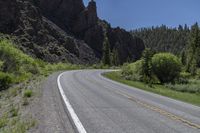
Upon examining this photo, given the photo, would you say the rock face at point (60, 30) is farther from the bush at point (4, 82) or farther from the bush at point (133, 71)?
the bush at point (4, 82)

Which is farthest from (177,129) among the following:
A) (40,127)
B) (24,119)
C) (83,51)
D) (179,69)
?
(83,51)

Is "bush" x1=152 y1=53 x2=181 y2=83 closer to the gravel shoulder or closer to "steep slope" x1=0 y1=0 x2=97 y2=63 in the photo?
the gravel shoulder

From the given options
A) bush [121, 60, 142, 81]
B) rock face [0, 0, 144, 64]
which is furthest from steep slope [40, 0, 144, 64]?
bush [121, 60, 142, 81]

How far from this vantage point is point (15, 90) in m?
20.5

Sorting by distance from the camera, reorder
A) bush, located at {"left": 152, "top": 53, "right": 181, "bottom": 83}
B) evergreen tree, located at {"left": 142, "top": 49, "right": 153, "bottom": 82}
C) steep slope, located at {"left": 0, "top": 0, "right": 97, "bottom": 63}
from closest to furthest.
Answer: evergreen tree, located at {"left": 142, "top": 49, "right": 153, "bottom": 82} → bush, located at {"left": 152, "top": 53, "right": 181, "bottom": 83} → steep slope, located at {"left": 0, "top": 0, "right": 97, "bottom": 63}

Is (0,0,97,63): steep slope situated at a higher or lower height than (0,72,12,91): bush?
higher

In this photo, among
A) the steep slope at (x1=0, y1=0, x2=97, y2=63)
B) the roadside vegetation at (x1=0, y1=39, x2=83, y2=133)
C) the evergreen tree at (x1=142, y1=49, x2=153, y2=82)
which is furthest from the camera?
the steep slope at (x1=0, y1=0, x2=97, y2=63)

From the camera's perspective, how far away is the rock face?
318ft

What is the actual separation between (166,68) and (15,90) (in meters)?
32.4

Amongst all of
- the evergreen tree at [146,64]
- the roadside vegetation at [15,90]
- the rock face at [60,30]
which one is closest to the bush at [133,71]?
the evergreen tree at [146,64]

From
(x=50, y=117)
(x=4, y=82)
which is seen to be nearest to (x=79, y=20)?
(x=4, y=82)

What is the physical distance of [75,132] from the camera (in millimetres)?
8391

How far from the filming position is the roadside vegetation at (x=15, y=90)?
32.2 ft

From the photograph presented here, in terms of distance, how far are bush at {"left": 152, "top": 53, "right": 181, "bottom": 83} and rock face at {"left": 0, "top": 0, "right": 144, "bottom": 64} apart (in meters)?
47.4
